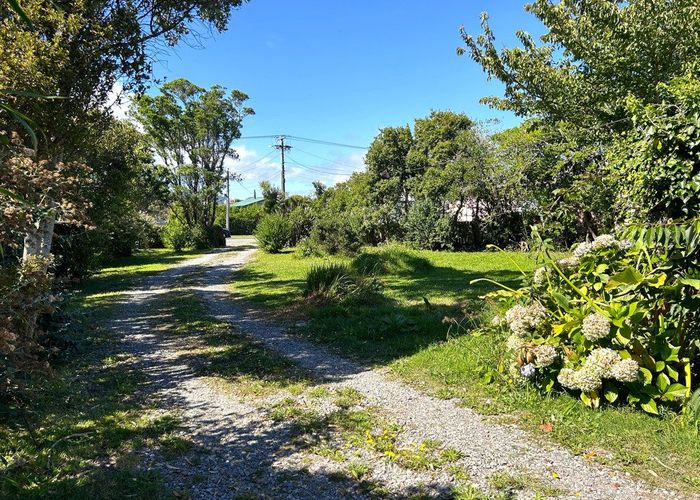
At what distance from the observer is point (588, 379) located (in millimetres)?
3561

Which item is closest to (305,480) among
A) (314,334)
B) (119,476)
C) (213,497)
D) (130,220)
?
(213,497)

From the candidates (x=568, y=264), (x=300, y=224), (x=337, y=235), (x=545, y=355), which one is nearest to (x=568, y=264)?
(x=568, y=264)

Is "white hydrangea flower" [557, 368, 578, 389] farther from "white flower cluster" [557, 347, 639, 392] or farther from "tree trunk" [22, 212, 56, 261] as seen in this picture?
"tree trunk" [22, 212, 56, 261]

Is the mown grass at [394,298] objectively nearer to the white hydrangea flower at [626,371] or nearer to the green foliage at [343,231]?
the white hydrangea flower at [626,371]

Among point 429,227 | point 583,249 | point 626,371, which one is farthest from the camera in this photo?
point 429,227

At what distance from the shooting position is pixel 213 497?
272 centimetres

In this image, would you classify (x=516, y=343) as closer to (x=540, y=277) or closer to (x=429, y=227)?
(x=540, y=277)

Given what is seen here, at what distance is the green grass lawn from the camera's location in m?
3.07

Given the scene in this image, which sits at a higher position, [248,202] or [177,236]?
[248,202]

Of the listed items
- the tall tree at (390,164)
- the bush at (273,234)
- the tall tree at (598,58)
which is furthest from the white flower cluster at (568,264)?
the tall tree at (390,164)

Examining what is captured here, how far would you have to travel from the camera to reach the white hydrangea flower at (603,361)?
11.5 feet

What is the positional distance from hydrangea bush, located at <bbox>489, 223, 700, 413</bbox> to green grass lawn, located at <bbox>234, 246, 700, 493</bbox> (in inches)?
8.6

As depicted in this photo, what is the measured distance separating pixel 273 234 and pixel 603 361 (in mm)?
20449

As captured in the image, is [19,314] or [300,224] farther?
[300,224]
